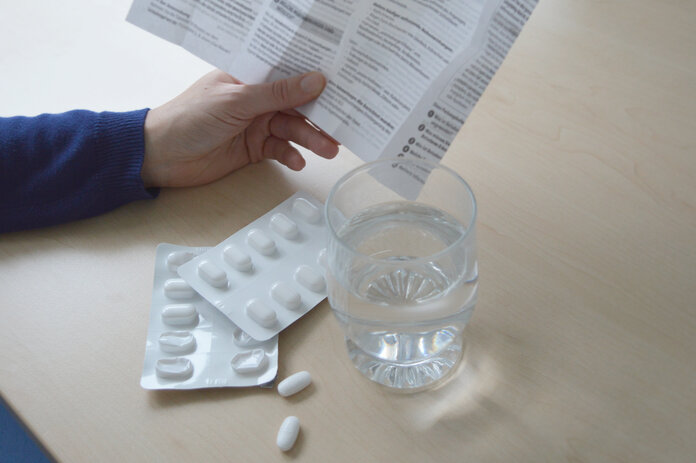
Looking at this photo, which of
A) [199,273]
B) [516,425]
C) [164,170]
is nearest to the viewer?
[516,425]

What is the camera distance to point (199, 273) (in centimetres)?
60

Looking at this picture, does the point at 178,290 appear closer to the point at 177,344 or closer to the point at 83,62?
the point at 177,344

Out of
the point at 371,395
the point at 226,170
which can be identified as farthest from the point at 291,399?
the point at 226,170

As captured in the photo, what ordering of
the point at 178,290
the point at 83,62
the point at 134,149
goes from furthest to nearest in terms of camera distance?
the point at 83,62 < the point at 134,149 < the point at 178,290

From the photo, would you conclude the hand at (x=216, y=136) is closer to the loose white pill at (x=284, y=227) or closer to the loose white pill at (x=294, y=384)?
the loose white pill at (x=284, y=227)

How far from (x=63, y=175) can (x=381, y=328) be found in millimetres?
410

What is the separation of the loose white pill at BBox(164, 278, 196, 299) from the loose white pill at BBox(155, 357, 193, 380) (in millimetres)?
73

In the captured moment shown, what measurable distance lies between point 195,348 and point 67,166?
10.9 inches

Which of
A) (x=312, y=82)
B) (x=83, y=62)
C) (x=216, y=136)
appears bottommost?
(x=83, y=62)

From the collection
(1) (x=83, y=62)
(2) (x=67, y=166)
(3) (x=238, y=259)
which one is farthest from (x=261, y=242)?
(1) (x=83, y=62)

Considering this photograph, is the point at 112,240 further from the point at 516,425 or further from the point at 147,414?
the point at 516,425

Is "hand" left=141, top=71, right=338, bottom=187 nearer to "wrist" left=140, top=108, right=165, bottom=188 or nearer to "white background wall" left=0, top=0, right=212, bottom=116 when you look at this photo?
"wrist" left=140, top=108, right=165, bottom=188

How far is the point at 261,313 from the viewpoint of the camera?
563 mm

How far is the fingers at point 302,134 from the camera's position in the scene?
0.71m
